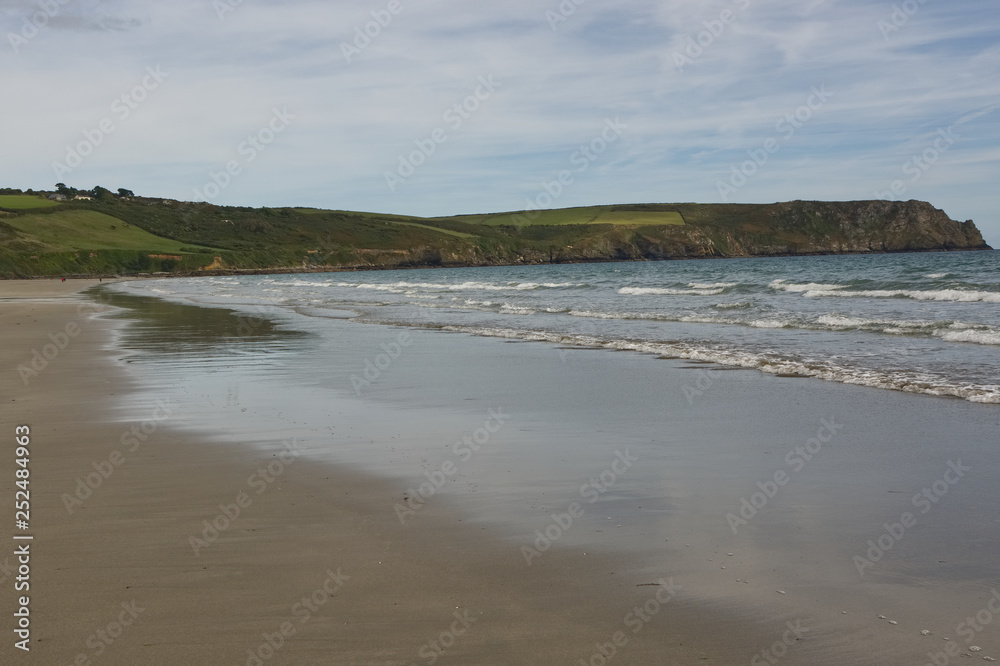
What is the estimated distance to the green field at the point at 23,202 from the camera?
106819 mm

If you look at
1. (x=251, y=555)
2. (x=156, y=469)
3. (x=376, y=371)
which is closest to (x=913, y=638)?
(x=251, y=555)

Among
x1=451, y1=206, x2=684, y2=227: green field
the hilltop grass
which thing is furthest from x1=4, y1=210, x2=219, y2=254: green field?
x1=451, y1=206, x2=684, y2=227: green field

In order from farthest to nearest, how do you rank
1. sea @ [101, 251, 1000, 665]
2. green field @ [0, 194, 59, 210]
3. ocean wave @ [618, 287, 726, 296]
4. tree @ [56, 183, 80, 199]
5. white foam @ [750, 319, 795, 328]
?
tree @ [56, 183, 80, 199], green field @ [0, 194, 59, 210], ocean wave @ [618, 287, 726, 296], white foam @ [750, 319, 795, 328], sea @ [101, 251, 1000, 665]

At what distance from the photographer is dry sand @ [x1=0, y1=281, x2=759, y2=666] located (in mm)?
3480

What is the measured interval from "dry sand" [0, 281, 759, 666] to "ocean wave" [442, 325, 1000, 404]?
7.22m

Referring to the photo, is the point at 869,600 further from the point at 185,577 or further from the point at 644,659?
the point at 185,577

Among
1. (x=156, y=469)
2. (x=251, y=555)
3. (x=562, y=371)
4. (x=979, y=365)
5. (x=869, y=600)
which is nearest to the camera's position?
(x=869, y=600)

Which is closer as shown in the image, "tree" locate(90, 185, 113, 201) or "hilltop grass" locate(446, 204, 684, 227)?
"tree" locate(90, 185, 113, 201)

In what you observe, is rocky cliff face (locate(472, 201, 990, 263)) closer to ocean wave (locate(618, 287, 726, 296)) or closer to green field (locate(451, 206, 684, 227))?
green field (locate(451, 206, 684, 227))

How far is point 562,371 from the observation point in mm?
12648

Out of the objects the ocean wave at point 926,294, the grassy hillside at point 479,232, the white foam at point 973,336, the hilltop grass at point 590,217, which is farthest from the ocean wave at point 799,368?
the hilltop grass at point 590,217

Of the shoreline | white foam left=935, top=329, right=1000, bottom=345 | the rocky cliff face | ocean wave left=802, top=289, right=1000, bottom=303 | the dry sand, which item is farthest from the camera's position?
the rocky cliff face

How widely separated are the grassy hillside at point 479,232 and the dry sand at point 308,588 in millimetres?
102377

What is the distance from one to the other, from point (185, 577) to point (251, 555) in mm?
420
